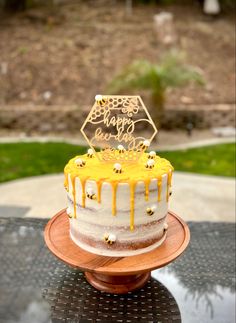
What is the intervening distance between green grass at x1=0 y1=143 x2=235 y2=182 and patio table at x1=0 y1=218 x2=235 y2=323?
116 inches

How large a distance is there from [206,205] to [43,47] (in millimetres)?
6821

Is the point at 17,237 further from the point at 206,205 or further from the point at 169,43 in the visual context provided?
the point at 169,43

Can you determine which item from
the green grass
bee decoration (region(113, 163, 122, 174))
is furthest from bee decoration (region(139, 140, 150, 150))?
the green grass

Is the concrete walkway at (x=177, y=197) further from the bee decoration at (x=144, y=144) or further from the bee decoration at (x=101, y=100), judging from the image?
the bee decoration at (x=101, y=100)

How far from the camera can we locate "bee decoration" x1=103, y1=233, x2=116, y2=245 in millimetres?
2975

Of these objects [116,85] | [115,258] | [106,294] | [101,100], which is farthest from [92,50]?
[115,258]

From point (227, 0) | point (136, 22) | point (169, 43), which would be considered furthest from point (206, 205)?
point (227, 0)

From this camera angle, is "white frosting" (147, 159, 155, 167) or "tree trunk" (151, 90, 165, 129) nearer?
"white frosting" (147, 159, 155, 167)

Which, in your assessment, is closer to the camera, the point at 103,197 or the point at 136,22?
the point at 103,197

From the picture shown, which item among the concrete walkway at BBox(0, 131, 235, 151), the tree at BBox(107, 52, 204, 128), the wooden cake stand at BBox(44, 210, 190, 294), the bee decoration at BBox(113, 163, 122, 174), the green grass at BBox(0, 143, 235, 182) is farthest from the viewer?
the concrete walkway at BBox(0, 131, 235, 151)

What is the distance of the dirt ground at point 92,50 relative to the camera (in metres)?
10.1

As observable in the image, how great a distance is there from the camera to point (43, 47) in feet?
36.1

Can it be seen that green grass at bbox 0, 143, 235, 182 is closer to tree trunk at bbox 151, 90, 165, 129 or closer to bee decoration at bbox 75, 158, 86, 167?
tree trunk at bbox 151, 90, 165, 129

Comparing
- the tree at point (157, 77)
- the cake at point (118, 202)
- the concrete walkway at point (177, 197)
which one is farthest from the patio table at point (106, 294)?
the tree at point (157, 77)
